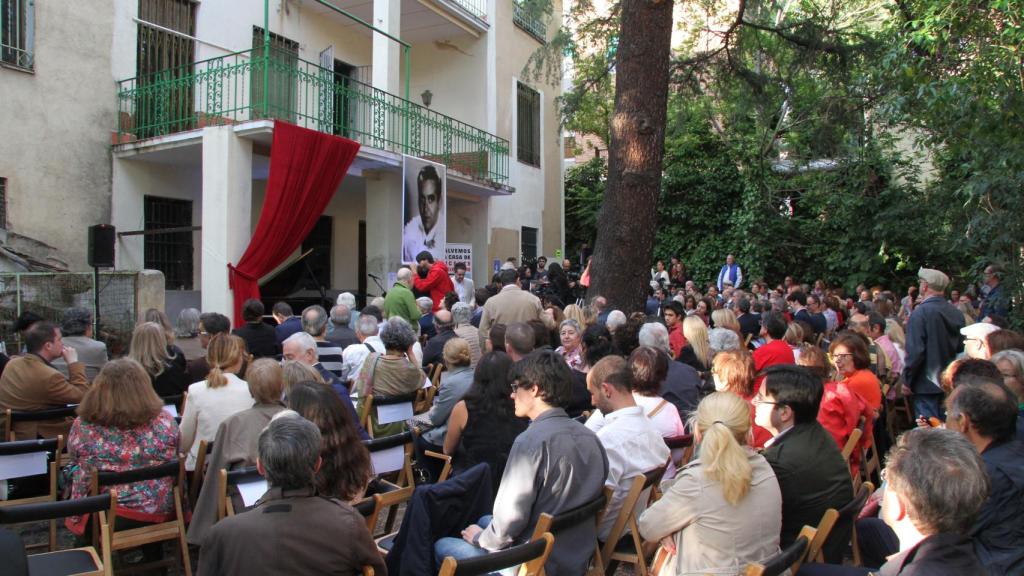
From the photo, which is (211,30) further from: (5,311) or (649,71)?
(649,71)

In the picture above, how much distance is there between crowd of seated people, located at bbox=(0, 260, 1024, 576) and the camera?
8.04 feet

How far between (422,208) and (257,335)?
21.3 feet

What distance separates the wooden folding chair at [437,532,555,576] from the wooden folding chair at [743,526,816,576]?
0.69 m

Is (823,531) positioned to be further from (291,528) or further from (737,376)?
(291,528)

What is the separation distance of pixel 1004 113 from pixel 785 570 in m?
6.27

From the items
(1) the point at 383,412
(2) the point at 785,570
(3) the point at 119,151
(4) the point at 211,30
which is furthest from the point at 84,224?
(2) the point at 785,570

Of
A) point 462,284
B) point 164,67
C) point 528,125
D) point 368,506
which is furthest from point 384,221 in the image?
point 368,506

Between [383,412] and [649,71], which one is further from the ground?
[649,71]

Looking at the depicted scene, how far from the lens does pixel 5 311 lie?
8.59m

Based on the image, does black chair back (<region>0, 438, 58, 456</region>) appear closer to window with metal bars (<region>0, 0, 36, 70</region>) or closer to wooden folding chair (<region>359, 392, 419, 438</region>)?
wooden folding chair (<region>359, 392, 419, 438</region>)

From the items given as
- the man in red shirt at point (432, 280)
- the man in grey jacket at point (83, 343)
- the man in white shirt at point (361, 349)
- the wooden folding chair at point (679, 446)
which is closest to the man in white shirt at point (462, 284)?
the man in red shirt at point (432, 280)

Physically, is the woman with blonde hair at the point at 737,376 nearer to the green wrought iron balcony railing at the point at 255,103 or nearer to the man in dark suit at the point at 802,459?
the man in dark suit at the point at 802,459

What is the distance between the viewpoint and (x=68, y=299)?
920 cm

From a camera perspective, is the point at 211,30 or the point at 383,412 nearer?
the point at 383,412
